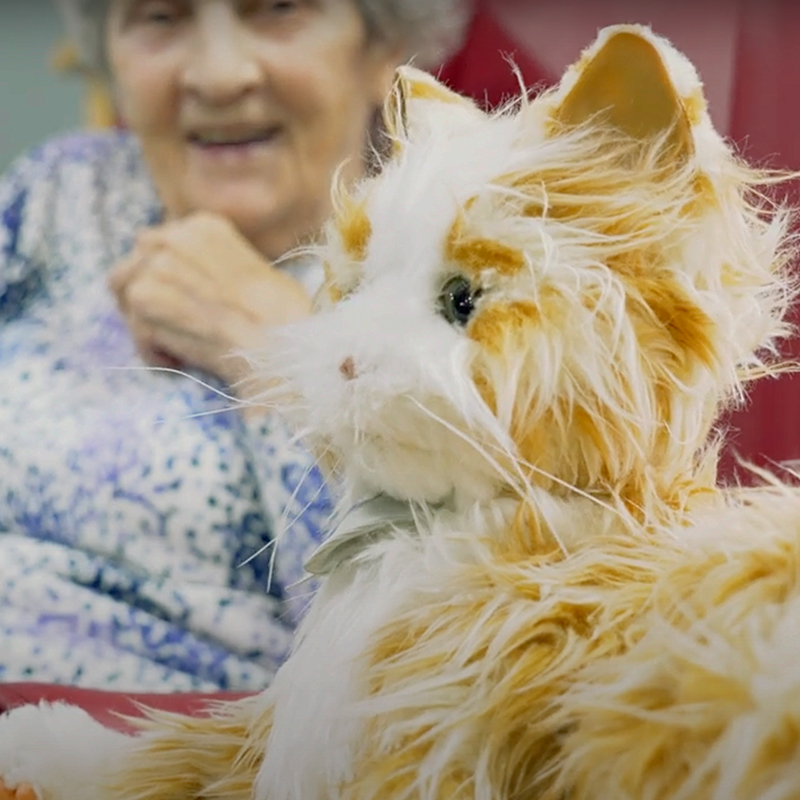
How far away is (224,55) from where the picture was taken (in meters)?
0.42

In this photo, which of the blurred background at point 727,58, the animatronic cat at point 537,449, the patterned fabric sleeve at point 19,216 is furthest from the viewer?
the patterned fabric sleeve at point 19,216

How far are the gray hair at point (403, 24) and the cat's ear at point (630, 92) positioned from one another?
0.13 metres

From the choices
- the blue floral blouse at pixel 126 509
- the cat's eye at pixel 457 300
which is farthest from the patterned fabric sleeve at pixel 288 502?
the cat's eye at pixel 457 300

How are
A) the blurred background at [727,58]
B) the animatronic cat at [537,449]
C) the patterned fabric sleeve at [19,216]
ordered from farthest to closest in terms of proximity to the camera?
the patterned fabric sleeve at [19,216], the blurred background at [727,58], the animatronic cat at [537,449]

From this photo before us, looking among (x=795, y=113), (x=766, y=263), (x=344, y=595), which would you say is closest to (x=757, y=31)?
(x=795, y=113)

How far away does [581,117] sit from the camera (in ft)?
0.94

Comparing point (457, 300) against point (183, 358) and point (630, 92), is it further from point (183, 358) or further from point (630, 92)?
point (183, 358)

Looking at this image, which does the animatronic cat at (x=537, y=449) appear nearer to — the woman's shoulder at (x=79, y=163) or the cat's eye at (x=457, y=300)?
the cat's eye at (x=457, y=300)

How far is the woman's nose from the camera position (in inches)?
16.6

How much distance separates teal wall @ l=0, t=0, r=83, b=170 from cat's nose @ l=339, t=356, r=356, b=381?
250 mm

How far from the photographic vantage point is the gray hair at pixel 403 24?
1.37 ft

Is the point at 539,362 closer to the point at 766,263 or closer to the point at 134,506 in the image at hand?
the point at 766,263

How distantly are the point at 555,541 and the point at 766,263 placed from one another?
4.2 inches

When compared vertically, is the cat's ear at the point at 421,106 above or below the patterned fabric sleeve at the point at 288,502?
above
